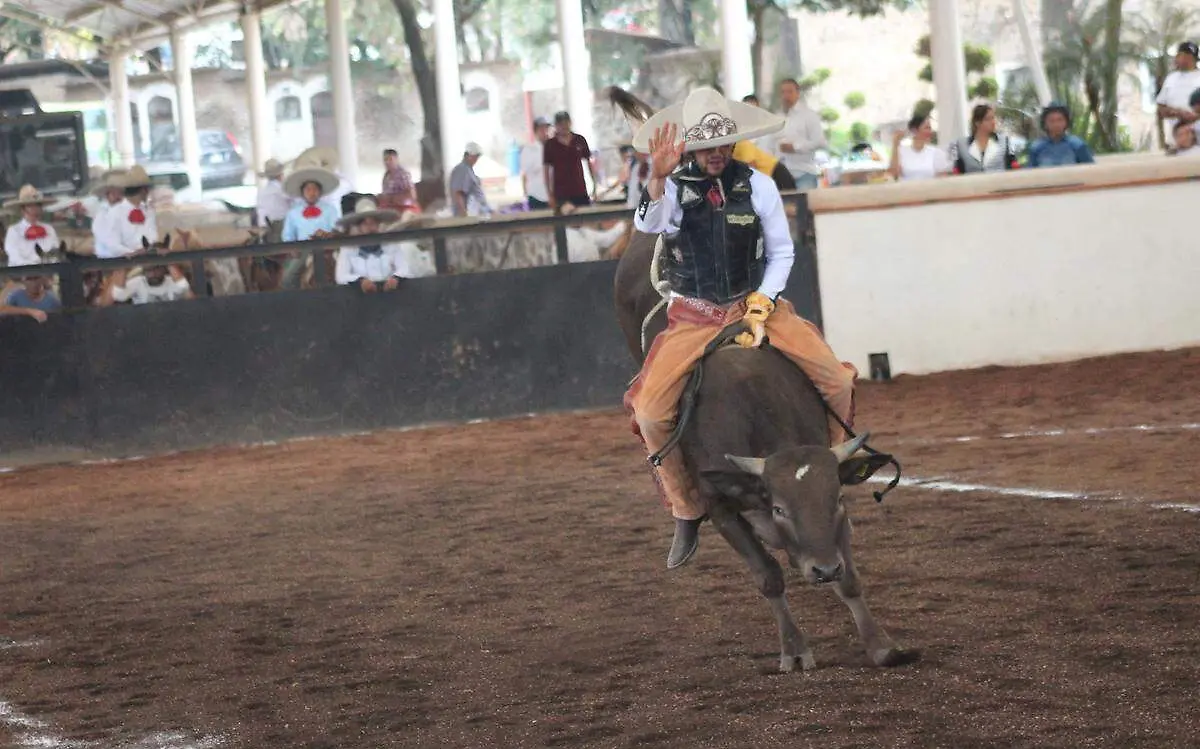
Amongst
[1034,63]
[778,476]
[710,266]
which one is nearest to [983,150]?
[1034,63]

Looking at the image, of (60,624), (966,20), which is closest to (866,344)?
(60,624)

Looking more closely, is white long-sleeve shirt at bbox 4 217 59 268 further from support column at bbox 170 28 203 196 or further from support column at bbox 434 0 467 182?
support column at bbox 170 28 203 196

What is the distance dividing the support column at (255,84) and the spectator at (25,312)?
68.7 ft

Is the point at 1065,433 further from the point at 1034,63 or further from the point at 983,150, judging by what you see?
the point at 1034,63

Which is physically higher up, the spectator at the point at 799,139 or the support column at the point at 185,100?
the support column at the point at 185,100

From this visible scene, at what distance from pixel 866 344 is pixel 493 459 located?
3.66 m

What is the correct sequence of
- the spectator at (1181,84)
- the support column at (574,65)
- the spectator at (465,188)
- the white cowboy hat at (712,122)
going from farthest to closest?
the support column at (574,65) → the spectator at (465,188) → the spectator at (1181,84) → the white cowboy hat at (712,122)

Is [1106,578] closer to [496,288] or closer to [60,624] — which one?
[60,624]

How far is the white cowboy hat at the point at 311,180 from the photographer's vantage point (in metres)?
17.2

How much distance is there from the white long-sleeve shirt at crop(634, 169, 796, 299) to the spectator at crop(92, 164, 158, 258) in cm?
972

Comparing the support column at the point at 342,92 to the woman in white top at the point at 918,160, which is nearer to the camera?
the woman in white top at the point at 918,160

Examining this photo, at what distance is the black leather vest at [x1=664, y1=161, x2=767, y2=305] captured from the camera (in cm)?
680

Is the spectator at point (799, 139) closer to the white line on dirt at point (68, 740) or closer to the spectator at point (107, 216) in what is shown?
the spectator at point (107, 216)

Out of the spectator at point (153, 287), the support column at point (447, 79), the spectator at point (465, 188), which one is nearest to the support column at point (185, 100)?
the support column at point (447, 79)
